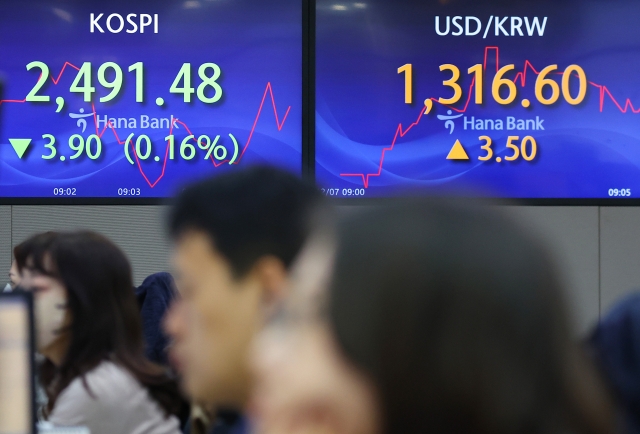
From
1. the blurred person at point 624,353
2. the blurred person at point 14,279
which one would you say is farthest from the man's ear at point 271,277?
the blurred person at point 14,279

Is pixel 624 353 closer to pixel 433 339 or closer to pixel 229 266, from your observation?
pixel 229 266

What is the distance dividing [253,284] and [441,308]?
64cm

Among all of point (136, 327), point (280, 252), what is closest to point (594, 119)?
point (136, 327)

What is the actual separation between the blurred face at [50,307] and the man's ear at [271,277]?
0.79 metres

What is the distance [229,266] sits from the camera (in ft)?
3.48

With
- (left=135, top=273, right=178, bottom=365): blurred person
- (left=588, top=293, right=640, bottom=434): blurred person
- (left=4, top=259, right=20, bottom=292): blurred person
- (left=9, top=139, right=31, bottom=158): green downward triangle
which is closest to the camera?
(left=588, top=293, right=640, bottom=434): blurred person

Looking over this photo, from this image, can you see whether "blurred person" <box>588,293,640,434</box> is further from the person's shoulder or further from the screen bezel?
the screen bezel

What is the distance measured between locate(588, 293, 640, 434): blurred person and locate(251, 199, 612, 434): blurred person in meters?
0.80

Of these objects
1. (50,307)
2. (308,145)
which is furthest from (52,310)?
(308,145)

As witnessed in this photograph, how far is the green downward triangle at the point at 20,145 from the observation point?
129 inches

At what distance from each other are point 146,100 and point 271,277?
236 cm

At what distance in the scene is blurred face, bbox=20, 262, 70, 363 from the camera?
172 centimetres
